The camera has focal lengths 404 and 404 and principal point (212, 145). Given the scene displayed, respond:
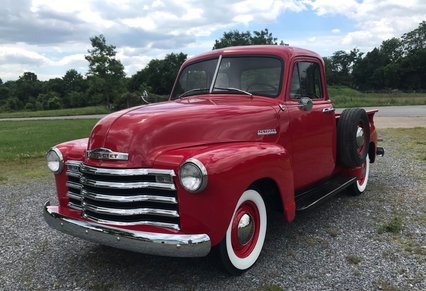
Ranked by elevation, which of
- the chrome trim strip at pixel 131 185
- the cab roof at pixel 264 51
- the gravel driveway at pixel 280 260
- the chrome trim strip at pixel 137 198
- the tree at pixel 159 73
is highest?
the tree at pixel 159 73

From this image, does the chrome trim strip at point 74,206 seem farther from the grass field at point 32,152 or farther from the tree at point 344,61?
the tree at point 344,61

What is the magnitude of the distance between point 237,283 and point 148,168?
1225 millimetres

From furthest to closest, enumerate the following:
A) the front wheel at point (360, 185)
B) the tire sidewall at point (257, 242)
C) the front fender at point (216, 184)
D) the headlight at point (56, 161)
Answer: the front wheel at point (360, 185)
the headlight at point (56, 161)
the tire sidewall at point (257, 242)
the front fender at point (216, 184)

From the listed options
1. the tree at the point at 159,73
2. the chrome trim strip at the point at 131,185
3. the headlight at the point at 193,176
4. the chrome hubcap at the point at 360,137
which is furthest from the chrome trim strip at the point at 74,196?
the tree at the point at 159,73

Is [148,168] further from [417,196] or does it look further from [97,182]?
[417,196]

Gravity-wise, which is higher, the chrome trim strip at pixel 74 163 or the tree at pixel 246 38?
the tree at pixel 246 38

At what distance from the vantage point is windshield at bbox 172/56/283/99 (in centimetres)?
444

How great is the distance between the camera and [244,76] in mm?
4473

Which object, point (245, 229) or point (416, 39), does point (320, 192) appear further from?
point (416, 39)

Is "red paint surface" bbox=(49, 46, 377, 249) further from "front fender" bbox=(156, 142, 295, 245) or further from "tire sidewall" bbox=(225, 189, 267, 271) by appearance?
"tire sidewall" bbox=(225, 189, 267, 271)

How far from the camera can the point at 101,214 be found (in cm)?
335

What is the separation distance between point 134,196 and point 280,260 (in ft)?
5.19

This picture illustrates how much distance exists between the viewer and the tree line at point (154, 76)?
44031mm

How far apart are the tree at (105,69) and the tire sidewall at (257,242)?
42277 millimetres
